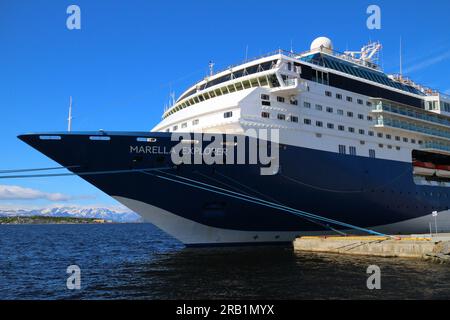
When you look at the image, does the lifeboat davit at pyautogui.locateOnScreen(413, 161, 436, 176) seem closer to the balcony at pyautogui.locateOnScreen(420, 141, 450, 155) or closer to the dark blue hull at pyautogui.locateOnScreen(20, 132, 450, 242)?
the balcony at pyautogui.locateOnScreen(420, 141, 450, 155)

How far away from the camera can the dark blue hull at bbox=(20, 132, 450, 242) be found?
63.1 feet

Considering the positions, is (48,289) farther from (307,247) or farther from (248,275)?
(307,247)

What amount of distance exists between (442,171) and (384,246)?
1391 centimetres

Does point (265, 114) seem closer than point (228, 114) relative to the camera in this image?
No

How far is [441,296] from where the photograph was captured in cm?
1247

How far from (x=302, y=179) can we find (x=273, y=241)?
422 cm

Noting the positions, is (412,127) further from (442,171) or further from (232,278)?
(232,278)

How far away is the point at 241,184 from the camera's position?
2102cm

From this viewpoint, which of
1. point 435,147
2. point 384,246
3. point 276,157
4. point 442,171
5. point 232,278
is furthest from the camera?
point 442,171

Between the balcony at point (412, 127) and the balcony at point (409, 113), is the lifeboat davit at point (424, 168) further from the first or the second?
the balcony at point (409, 113)

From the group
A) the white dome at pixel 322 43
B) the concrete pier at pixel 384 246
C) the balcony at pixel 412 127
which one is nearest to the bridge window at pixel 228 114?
the concrete pier at pixel 384 246

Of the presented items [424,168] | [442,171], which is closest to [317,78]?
[424,168]

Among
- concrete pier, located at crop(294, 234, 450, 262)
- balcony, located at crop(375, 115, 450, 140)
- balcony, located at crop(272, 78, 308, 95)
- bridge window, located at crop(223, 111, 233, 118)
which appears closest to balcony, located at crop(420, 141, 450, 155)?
balcony, located at crop(375, 115, 450, 140)
